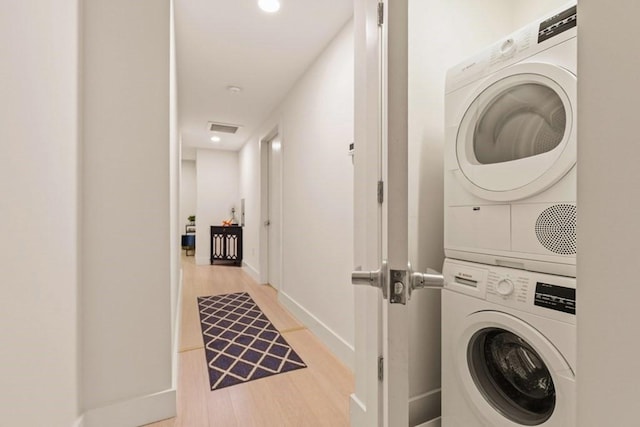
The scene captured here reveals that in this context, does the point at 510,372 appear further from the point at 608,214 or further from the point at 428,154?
the point at 608,214

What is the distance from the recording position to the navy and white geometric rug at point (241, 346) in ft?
6.49

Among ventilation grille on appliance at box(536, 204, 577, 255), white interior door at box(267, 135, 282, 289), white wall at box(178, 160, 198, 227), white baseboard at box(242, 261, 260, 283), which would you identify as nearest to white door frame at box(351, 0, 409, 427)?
ventilation grille on appliance at box(536, 204, 577, 255)

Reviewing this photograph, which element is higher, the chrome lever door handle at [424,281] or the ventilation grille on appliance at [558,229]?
the ventilation grille on appliance at [558,229]

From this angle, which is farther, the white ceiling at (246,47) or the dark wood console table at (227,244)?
the dark wood console table at (227,244)

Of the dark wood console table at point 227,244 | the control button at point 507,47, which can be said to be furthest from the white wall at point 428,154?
the dark wood console table at point 227,244

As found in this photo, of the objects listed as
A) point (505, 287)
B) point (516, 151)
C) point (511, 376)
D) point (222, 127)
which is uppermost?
point (222, 127)

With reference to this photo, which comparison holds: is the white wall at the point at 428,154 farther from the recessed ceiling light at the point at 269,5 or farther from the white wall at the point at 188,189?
the white wall at the point at 188,189

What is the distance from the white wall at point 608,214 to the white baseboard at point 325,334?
6.49ft

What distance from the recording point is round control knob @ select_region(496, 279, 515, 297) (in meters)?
1.07

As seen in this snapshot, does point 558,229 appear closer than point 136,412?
Yes

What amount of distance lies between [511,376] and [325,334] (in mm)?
1497

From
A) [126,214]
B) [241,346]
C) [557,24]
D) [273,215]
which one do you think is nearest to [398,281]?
[557,24]

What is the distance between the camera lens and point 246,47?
2482 millimetres

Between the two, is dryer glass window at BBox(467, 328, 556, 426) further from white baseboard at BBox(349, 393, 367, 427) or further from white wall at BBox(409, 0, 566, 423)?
white baseboard at BBox(349, 393, 367, 427)
